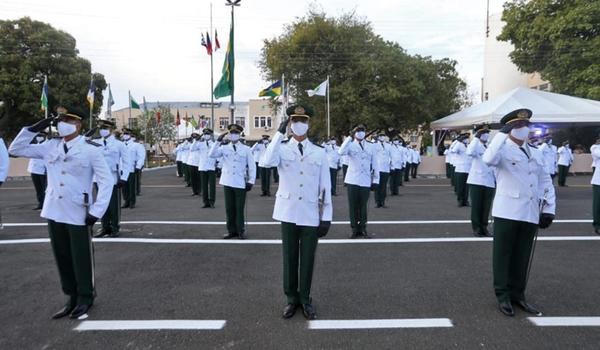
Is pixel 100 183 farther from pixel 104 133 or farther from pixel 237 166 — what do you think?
pixel 104 133

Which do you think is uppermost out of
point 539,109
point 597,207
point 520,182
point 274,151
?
point 539,109

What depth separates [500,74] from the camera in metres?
49.4

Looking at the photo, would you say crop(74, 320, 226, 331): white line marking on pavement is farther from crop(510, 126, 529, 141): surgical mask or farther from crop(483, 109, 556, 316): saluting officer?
crop(510, 126, 529, 141): surgical mask

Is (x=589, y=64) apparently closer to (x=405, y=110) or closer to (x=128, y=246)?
(x=405, y=110)

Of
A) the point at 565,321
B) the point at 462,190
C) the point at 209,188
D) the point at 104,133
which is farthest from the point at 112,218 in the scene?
the point at 462,190

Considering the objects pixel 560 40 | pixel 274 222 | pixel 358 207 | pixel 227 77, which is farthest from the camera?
pixel 560 40

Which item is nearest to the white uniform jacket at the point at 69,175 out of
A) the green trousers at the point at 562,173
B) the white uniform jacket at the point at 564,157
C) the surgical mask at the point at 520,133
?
the surgical mask at the point at 520,133

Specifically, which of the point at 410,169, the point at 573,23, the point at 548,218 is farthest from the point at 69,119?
the point at 573,23

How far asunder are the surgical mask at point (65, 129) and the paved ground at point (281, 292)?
1.88 metres

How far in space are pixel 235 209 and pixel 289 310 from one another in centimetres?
436

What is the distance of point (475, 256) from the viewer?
7395 mm

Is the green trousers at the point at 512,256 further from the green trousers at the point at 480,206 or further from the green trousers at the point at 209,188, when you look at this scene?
the green trousers at the point at 209,188

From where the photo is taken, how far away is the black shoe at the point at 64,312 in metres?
4.82

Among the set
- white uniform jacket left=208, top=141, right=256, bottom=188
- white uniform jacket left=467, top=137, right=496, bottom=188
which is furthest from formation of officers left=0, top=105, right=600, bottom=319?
white uniform jacket left=467, top=137, right=496, bottom=188
